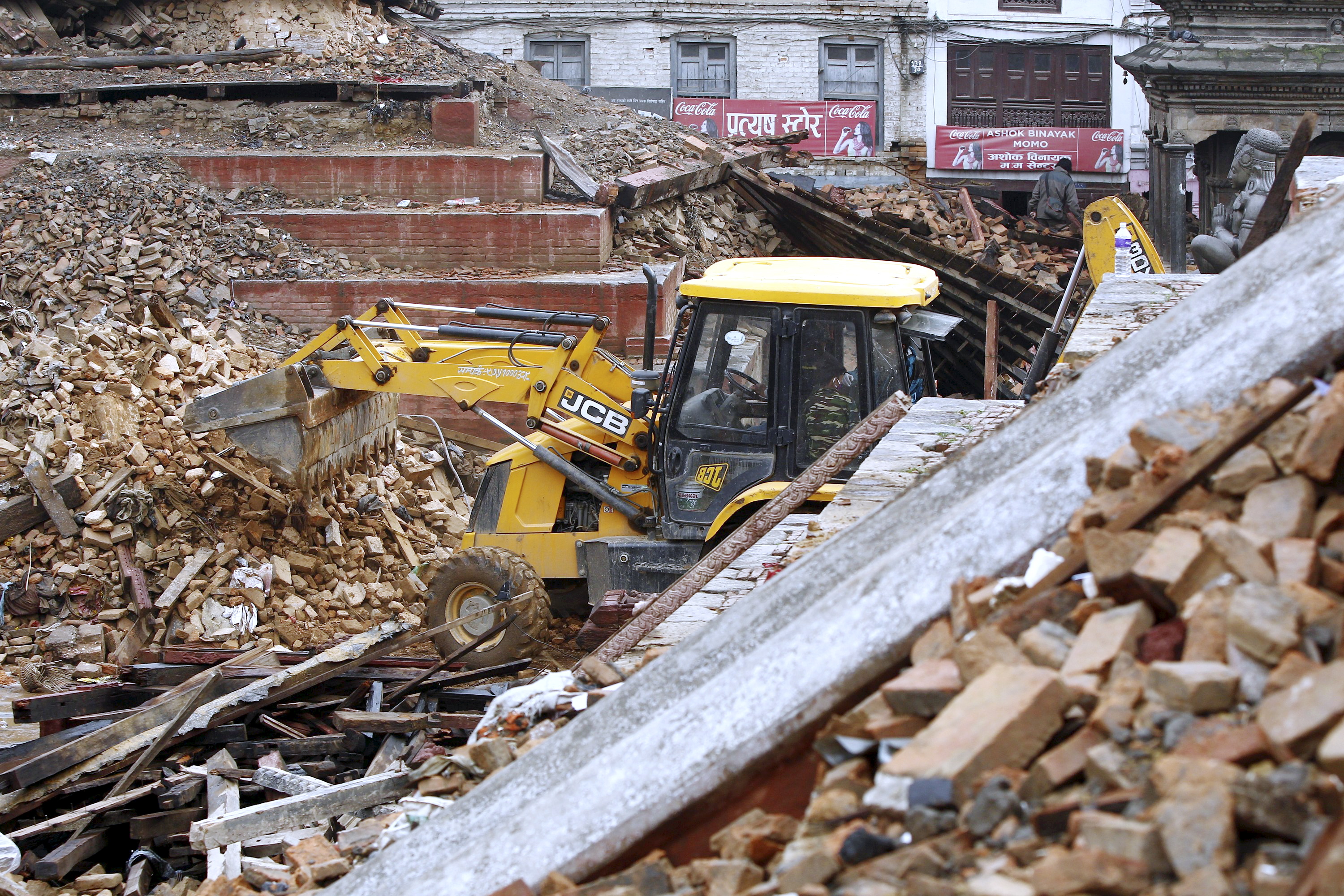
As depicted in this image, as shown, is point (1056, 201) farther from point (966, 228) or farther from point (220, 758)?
point (220, 758)

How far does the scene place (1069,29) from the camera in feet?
84.9

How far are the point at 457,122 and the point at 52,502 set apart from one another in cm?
790

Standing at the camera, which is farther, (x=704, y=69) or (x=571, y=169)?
(x=704, y=69)

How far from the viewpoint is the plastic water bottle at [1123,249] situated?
8.18 m

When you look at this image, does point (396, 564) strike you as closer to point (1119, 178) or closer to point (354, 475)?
point (354, 475)

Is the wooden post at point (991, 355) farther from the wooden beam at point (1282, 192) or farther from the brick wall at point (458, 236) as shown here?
the brick wall at point (458, 236)

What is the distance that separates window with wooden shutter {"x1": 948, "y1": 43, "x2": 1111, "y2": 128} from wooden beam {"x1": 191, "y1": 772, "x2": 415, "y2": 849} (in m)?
24.5

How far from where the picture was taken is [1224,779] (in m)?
1.67

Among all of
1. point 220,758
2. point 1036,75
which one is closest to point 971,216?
point 1036,75

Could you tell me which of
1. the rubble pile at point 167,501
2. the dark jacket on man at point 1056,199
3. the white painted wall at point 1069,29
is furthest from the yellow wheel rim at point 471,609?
the white painted wall at point 1069,29

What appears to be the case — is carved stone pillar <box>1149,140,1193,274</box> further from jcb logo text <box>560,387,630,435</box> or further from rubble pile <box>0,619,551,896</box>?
rubble pile <box>0,619,551,896</box>

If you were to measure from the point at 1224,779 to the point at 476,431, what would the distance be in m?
10.4

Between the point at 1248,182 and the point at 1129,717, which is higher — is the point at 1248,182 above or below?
above

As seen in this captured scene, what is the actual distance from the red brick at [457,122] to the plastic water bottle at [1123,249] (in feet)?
29.7
